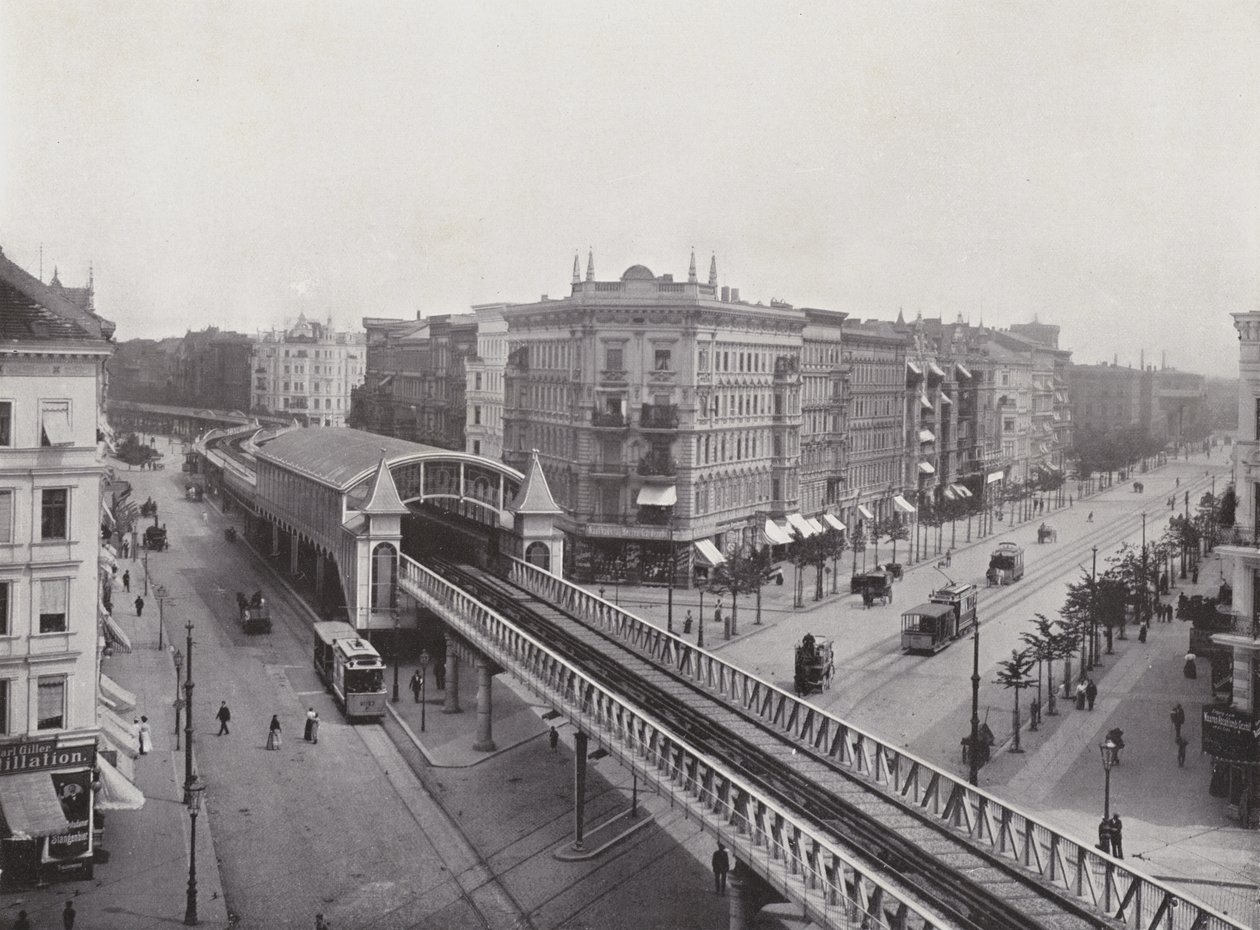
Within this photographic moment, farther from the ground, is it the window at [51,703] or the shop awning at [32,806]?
the window at [51,703]

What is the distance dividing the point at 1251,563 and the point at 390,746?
2672 centimetres

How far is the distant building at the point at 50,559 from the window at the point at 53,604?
2 cm

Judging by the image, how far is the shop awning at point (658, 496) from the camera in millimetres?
74206

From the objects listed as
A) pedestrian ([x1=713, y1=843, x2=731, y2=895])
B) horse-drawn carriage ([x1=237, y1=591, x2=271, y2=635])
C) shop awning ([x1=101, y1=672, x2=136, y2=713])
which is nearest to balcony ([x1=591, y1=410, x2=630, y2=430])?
horse-drawn carriage ([x1=237, y1=591, x2=271, y2=635])

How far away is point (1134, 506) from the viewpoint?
125 metres

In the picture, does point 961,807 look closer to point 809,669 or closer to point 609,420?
point 809,669

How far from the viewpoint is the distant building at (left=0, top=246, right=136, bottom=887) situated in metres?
31.6

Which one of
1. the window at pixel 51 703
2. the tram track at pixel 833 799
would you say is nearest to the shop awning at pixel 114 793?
the window at pixel 51 703

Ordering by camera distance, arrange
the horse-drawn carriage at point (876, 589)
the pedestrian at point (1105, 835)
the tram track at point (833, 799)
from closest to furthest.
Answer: the tram track at point (833, 799)
the pedestrian at point (1105, 835)
the horse-drawn carriage at point (876, 589)

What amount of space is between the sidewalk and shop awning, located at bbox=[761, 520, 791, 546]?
4542 centimetres

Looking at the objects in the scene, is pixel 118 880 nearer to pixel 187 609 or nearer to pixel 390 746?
pixel 390 746

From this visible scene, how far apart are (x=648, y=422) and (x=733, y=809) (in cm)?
5101

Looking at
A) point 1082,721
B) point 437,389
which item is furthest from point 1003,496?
point 1082,721

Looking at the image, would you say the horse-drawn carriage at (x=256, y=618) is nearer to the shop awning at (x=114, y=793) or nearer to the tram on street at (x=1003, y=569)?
the shop awning at (x=114, y=793)
